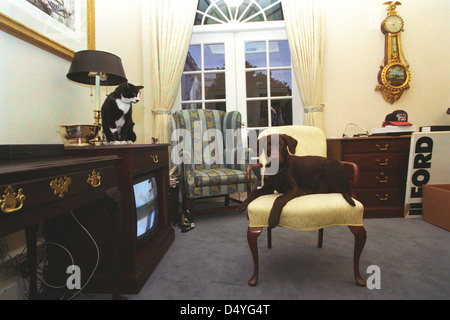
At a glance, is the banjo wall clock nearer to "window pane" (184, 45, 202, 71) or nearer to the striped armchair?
the striped armchair

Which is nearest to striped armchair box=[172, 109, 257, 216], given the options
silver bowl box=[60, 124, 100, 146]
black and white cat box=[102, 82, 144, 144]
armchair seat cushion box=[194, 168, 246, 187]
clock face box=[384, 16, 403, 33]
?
armchair seat cushion box=[194, 168, 246, 187]

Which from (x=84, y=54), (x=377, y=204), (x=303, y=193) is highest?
(x=84, y=54)

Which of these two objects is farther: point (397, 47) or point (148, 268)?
point (397, 47)

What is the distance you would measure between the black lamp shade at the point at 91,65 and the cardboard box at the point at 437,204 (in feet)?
10.2

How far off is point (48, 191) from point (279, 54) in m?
3.43

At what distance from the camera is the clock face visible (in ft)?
10.5

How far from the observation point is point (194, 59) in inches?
144

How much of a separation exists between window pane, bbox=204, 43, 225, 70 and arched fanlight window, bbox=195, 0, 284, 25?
0.32 meters

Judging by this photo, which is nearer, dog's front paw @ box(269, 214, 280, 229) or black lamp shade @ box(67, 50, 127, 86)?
dog's front paw @ box(269, 214, 280, 229)

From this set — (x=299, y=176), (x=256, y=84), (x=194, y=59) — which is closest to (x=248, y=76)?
(x=256, y=84)
